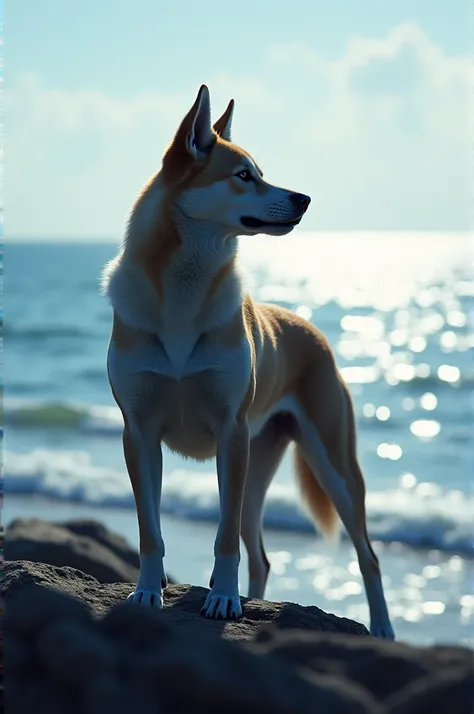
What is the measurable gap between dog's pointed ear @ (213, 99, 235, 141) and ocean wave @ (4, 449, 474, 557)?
6.53 metres

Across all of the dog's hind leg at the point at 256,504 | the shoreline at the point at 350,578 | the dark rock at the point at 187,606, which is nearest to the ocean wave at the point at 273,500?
the shoreline at the point at 350,578

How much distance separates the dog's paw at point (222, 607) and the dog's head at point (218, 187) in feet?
4.74

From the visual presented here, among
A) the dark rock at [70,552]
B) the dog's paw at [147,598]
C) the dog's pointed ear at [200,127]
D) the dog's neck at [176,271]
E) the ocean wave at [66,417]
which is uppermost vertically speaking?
the ocean wave at [66,417]

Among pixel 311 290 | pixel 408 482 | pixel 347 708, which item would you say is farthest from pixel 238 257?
pixel 311 290

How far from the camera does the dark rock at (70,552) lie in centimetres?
690

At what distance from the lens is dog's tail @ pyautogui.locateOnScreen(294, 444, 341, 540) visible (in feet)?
18.1

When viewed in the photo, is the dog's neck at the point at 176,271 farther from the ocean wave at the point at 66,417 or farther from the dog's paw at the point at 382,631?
the ocean wave at the point at 66,417

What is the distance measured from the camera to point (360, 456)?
14594 millimetres

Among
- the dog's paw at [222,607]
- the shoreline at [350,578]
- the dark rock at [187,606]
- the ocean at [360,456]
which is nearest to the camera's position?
the dark rock at [187,606]

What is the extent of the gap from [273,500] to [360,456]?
3285 millimetres

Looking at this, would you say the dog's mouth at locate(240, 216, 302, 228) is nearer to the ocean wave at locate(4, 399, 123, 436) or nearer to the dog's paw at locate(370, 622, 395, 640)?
the dog's paw at locate(370, 622, 395, 640)

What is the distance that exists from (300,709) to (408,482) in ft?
35.7

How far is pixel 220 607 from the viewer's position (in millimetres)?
3869

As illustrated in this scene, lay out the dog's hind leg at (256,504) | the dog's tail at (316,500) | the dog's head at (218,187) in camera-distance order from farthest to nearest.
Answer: the dog's tail at (316,500) < the dog's hind leg at (256,504) < the dog's head at (218,187)
